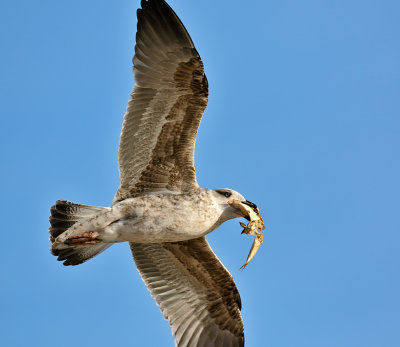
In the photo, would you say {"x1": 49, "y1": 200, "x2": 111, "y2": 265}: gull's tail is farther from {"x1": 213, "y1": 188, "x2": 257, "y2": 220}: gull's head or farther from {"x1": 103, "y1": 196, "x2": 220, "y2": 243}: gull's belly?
{"x1": 213, "y1": 188, "x2": 257, "y2": 220}: gull's head

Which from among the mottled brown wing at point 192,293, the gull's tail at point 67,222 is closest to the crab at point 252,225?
the mottled brown wing at point 192,293

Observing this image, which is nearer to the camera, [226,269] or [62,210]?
[62,210]

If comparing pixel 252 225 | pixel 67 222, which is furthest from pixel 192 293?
pixel 67 222

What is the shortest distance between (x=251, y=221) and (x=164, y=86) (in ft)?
7.63

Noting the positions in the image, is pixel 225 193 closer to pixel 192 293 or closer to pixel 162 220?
pixel 162 220

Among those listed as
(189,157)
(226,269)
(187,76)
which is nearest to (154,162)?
(189,157)

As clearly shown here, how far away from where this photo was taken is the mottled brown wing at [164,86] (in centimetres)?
1021

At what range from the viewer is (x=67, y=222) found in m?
10.4

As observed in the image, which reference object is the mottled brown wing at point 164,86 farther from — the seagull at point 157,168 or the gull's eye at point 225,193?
the gull's eye at point 225,193

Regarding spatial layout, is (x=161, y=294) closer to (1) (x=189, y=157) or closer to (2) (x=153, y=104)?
(1) (x=189, y=157)

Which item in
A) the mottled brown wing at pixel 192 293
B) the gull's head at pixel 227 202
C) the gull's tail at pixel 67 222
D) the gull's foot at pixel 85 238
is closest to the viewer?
the gull's foot at pixel 85 238

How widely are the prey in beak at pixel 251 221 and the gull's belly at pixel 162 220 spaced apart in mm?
A: 366

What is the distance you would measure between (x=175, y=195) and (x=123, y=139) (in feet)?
3.66

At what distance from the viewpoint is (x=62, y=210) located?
411 inches
